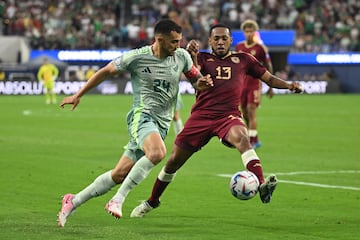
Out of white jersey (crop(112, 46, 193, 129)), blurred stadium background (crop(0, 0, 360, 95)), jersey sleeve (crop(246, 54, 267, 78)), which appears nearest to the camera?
white jersey (crop(112, 46, 193, 129))

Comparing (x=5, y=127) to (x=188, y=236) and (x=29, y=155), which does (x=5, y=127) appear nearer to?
(x=29, y=155)

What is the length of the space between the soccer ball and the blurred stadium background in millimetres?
37683

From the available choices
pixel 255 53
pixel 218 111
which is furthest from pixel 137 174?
pixel 255 53

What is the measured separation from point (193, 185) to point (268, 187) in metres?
4.22

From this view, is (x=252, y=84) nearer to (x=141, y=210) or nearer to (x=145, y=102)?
(x=141, y=210)

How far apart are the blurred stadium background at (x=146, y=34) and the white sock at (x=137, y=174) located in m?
37.9

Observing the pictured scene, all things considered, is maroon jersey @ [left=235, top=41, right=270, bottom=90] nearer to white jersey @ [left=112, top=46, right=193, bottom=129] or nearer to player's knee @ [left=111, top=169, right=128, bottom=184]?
white jersey @ [left=112, top=46, right=193, bottom=129]

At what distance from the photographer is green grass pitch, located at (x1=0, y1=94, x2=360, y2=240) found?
1028 centimetres

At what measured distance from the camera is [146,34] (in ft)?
174

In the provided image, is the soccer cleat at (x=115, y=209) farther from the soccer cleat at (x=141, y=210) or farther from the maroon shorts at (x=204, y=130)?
the maroon shorts at (x=204, y=130)

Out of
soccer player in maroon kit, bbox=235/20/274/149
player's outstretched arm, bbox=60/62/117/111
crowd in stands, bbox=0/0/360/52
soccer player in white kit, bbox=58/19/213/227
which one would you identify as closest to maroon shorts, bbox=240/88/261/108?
soccer player in maroon kit, bbox=235/20/274/149

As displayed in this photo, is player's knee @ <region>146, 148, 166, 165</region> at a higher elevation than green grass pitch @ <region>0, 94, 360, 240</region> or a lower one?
higher

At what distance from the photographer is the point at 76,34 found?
53.8m

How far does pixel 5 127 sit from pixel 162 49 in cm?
1697
